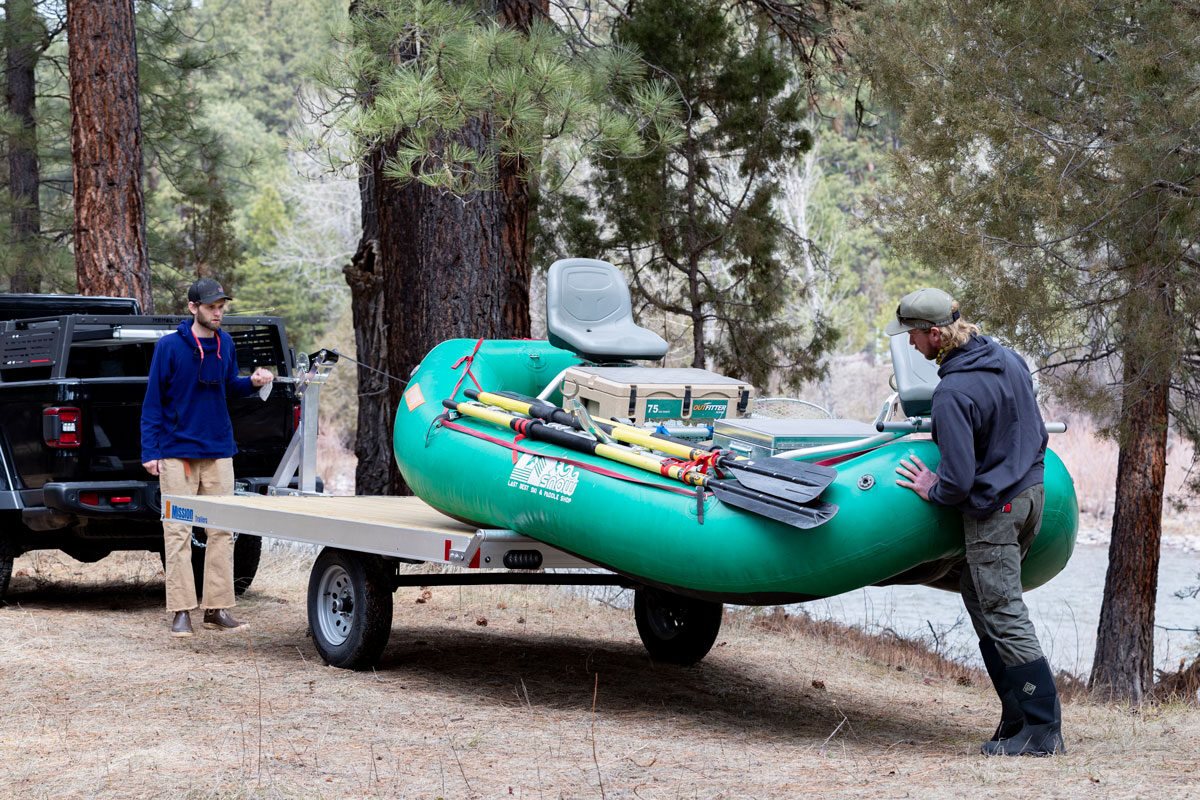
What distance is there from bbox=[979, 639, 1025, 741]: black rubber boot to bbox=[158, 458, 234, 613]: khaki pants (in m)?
4.51

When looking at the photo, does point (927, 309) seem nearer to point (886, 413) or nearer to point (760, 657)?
point (886, 413)

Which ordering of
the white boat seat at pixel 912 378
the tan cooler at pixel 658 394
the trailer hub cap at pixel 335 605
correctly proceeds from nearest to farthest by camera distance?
the white boat seat at pixel 912 378
the tan cooler at pixel 658 394
the trailer hub cap at pixel 335 605

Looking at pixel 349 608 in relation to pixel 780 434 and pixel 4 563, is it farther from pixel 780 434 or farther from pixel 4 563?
pixel 4 563

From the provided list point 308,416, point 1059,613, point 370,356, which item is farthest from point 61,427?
point 1059,613

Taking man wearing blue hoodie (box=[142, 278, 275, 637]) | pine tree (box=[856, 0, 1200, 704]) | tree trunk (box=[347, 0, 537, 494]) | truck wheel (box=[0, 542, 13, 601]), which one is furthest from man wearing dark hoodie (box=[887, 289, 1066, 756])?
truck wheel (box=[0, 542, 13, 601])

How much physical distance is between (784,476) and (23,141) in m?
14.8

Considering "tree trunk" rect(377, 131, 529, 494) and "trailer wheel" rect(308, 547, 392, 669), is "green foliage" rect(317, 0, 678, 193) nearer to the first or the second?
"tree trunk" rect(377, 131, 529, 494)

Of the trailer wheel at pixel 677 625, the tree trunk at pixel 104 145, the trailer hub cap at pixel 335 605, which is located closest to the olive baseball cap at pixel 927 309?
the trailer wheel at pixel 677 625

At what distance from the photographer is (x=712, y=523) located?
19.0 feet

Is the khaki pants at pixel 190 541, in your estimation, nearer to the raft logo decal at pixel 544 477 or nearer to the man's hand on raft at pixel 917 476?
the raft logo decal at pixel 544 477

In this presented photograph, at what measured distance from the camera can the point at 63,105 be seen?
67.4 ft

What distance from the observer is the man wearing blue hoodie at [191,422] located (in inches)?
314

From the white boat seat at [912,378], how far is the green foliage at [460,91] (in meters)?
3.19

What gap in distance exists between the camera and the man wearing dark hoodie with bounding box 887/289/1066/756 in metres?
5.54
